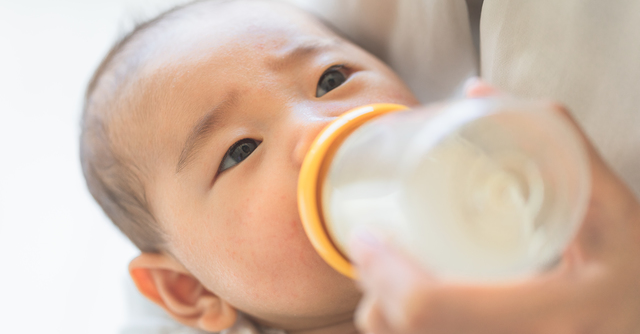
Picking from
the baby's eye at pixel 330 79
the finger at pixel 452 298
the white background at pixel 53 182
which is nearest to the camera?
the finger at pixel 452 298

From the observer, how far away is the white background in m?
1.39

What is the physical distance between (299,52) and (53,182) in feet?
3.02

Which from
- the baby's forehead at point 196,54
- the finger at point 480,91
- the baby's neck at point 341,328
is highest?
the finger at point 480,91

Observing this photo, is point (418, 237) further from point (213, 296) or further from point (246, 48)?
point (213, 296)

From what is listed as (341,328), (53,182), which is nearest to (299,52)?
(341,328)

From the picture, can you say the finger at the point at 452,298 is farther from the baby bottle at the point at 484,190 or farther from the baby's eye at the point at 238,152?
the baby's eye at the point at 238,152

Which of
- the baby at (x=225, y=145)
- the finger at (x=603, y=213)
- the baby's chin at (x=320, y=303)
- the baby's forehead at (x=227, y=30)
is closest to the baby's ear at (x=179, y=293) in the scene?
the baby at (x=225, y=145)

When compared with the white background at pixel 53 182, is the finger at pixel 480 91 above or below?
above

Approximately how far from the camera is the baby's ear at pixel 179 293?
1.05 m

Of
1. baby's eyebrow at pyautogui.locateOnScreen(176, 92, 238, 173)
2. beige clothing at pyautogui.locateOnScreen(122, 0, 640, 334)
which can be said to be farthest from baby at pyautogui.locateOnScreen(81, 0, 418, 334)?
beige clothing at pyautogui.locateOnScreen(122, 0, 640, 334)

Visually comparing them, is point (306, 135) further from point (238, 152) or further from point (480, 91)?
point (480, 91)

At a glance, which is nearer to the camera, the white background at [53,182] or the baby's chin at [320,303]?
the baby's chin at [320,303]

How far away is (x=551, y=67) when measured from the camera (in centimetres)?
79

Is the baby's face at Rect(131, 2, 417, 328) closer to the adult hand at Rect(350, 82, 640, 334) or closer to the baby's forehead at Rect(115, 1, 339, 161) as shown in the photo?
the baby's forehead at Rect(115, 1, 339, 161)
